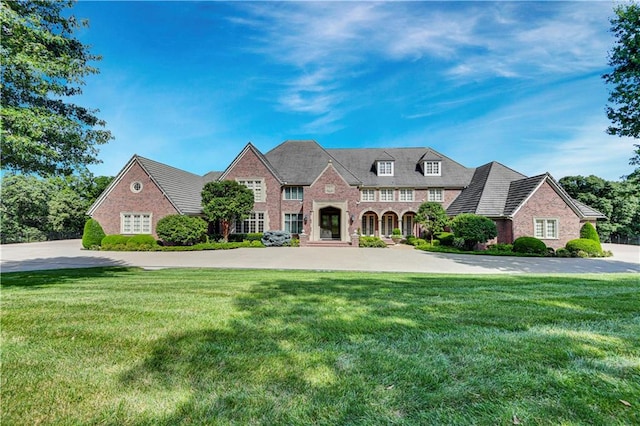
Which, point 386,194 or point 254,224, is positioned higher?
point 386,194

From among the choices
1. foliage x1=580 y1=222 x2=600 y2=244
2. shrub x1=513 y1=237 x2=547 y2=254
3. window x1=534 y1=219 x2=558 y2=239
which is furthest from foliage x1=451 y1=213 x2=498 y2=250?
foliage x1=580 y1=222 x2=600 y2=244

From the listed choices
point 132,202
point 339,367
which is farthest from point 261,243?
point 339,367

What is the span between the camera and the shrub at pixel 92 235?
23356mm

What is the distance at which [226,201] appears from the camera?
24500 mm

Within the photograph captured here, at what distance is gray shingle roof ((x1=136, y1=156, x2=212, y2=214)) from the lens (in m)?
26.1

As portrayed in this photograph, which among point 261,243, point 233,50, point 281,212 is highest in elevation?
point 233,50

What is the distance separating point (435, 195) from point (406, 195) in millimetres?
2884

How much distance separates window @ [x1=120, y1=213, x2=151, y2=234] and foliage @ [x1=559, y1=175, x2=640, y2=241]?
47.3 meters

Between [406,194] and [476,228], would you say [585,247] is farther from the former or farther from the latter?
[406,194]

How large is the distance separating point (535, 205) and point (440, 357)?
78.5 feet

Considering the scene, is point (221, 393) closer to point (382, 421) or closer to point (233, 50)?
point (382, 421)

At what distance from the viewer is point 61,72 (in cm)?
682

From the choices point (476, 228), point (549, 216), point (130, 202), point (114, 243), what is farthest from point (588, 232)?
point (130, 202)

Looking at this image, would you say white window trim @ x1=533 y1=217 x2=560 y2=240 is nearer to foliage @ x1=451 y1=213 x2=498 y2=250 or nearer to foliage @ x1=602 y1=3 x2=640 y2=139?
foliage @ x1=451 y1=213 x2=498 y2=250
